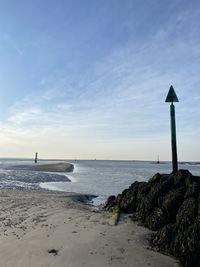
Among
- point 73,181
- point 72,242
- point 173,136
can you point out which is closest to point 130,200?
point 173,136

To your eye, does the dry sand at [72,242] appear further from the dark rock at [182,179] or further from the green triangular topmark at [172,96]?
the green triangular topmark at [172,96]

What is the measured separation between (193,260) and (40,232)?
4.28 metres

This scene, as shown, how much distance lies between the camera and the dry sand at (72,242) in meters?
7.46

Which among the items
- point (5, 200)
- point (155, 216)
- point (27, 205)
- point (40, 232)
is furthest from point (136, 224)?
point (5, 200)

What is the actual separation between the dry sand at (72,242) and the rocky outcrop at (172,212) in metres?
0.31

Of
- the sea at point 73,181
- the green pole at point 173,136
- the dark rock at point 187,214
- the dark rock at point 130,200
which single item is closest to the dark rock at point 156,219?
the dark rock at point 187,214

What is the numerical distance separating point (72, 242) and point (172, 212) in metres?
2.68

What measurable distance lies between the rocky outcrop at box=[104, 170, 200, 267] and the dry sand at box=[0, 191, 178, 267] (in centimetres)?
31

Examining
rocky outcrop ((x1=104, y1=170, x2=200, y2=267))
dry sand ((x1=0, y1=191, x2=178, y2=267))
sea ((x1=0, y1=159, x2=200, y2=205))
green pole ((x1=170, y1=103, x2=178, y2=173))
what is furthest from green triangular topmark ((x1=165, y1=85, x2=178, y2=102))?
sea ((x1=0, y1=159, x2=200, y2=205))

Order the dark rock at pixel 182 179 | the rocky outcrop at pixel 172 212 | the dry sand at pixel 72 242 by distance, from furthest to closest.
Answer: the dark rock at pixel 182 179 < the dry sand at pixel 72 242 < the rocky outcrop at pixel 172 212

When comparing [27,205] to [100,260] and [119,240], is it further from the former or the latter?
[100,260]

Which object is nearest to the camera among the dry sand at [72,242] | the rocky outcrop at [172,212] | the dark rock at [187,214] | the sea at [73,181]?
the rocky outcrop at [172,212]

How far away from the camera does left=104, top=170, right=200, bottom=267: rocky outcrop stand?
289 inches

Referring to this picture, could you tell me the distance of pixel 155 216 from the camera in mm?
10297
